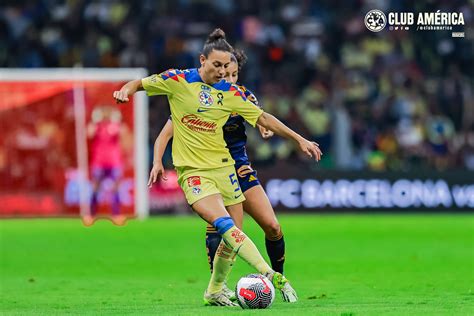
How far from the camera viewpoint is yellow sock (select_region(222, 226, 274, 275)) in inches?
360

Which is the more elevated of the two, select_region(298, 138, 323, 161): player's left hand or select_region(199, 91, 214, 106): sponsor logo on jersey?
select_region(199, 91, 214, 106): sponsor logo on jersey

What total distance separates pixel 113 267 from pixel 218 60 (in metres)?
6.03

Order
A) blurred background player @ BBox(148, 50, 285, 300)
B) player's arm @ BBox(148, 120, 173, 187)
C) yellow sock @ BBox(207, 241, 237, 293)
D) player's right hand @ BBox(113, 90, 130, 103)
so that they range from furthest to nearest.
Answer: blurred background player @ BBox(148, 50, 285, 300) → player's arm @ BBox(148, 120, 173, 187) → yellow sock @ BBox(207, 241, 237, 293) → player's right hand @ BBox(113, 90, 130, 103)

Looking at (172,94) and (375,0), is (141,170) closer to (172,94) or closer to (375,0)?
(375,0)

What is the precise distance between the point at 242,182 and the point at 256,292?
4.88 ft

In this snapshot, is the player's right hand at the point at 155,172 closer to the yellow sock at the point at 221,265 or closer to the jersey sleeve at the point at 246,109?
the yellow sock at the point at 221,265

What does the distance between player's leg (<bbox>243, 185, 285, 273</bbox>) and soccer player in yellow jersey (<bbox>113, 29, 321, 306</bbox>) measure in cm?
59

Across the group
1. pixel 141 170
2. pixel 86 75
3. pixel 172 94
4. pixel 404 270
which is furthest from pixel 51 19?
pixel 172 94

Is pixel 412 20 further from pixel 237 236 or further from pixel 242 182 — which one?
pixel 237 236

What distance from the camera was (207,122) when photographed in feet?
31.4

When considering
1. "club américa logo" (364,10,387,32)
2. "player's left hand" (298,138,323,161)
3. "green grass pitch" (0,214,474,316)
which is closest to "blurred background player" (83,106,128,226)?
"green grass pitch" (0,214,474,316)

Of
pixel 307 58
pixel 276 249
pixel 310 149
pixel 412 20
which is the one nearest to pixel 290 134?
pixel 310 149

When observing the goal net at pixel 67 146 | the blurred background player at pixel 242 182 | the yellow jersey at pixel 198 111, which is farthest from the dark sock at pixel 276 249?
the goal net at pixel 67 146

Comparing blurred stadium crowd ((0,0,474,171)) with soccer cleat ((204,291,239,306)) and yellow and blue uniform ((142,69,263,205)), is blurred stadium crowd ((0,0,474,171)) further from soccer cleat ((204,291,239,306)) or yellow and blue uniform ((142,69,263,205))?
yellow and blue uniform ((142,69,263,205))
